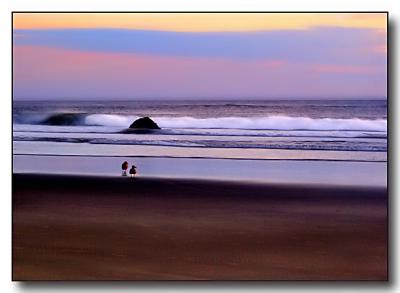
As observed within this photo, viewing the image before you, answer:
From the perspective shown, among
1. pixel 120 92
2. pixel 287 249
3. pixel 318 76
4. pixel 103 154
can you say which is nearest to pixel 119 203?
pixel 103 154

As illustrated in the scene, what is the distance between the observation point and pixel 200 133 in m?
2.79

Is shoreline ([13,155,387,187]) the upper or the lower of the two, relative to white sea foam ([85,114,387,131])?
lower

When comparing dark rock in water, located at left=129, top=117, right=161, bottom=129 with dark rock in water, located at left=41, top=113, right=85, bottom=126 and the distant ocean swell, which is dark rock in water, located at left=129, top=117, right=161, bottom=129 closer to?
the distant ocean swell

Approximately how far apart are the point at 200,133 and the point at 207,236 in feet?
1.03

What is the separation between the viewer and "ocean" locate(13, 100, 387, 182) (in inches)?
109

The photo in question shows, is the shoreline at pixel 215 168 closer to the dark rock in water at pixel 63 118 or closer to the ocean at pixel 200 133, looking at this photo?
the ocean at pixel 200 133

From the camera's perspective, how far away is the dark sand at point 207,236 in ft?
9.04

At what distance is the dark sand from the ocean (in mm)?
95

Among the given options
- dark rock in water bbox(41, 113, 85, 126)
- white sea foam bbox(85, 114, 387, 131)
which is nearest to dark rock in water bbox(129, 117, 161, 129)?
white sea foam bbox(85, 114, 387, 131)

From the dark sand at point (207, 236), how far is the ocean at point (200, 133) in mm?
95

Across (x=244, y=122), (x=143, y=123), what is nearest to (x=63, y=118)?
(x=143, y=123)

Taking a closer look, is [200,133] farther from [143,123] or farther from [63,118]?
[63,118]

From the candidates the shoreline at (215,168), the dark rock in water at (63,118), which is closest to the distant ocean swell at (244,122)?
the dark rock in water at (63,118)

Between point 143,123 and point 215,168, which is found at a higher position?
point 143,123
